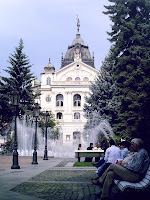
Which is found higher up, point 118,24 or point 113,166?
point 118,24

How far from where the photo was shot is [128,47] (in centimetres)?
2709

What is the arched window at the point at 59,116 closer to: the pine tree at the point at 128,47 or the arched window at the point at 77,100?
the arched window at the point at 77,100

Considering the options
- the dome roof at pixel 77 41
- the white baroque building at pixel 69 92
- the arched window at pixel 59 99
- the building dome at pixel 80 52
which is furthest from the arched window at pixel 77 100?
the dome roof at pixel 77 41

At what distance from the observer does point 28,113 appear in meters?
41.6

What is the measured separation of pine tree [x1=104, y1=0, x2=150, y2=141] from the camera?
24.4 m

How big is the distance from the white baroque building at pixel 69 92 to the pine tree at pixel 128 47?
4122 centimetres

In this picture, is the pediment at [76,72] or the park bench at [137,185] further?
the pediment at [76,72]

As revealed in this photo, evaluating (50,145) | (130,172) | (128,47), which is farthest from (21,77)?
(130,172)

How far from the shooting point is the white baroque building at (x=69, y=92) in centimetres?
6838

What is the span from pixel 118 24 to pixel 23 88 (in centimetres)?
1978

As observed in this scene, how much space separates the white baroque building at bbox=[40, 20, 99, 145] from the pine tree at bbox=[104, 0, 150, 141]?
41.2 meters

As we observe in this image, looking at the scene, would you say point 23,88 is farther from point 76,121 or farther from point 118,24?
point 76,121

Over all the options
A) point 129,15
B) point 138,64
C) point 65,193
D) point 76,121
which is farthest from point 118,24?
point 76,121

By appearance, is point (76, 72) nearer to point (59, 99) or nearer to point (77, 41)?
point (59, 99)
